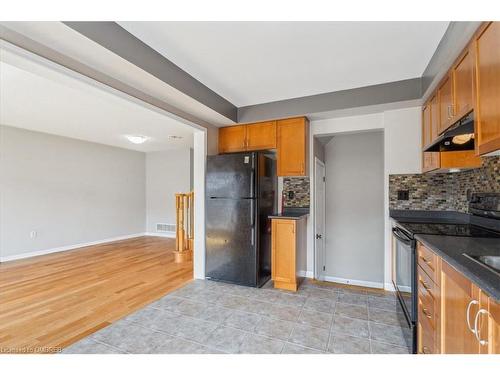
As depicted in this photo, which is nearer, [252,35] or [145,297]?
[252,35]

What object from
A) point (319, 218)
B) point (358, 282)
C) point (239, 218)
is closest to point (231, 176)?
point (239, 218)

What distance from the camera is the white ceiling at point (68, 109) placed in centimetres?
183

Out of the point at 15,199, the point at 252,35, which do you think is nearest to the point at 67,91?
the point at 252,35

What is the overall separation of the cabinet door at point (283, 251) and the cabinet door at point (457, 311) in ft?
5.61

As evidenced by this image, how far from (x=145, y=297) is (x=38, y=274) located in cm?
215

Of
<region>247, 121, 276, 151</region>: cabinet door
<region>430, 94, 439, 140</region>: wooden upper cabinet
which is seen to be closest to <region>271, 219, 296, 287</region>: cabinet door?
<region>247, 121, 276, 151</region>: cabinet door

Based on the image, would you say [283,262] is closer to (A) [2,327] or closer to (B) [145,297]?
(B) [145,297]

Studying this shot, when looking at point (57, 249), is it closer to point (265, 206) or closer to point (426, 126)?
point (265, 206)

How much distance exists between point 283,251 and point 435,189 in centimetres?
→ 187

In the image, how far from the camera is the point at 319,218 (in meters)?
3.60

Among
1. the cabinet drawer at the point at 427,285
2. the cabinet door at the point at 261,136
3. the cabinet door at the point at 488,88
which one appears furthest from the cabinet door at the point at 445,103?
the cabinet door at the point at 261,136

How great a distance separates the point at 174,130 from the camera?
14.5ft

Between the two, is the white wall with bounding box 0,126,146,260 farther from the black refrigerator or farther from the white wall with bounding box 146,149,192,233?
the black refrigerator

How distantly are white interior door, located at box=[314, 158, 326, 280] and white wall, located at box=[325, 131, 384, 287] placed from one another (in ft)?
0.58
